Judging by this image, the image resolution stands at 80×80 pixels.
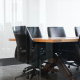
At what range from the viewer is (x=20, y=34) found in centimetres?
226

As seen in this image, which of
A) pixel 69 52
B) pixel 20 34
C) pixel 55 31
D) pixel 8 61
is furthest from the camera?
pixel 55 31

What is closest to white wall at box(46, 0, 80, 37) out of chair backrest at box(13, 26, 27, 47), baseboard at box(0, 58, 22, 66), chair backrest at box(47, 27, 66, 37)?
chair backrest at box(47, 27, 66, 37)

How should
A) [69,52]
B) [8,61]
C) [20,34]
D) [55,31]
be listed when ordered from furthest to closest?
1. [55,31]
2. [69,52]
3. [20,34]
4. [8,61]

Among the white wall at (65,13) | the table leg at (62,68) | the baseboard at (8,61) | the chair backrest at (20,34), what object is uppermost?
the white wall at (65,13)

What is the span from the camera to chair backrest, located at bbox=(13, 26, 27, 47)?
A: 7.13 ft

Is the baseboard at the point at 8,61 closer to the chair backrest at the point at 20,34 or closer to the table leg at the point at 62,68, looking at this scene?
the chair backrest at the point at 20,34

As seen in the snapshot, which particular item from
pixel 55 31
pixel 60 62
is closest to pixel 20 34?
pixel 60 62

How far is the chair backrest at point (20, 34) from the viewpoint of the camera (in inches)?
85.6

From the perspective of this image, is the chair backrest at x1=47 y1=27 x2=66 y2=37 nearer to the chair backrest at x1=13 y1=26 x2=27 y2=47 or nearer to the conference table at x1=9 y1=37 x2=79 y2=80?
the conference table at x1=9 y1=37 x2=79 y2=80

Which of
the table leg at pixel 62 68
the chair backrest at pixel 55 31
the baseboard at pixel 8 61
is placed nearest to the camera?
the baseboard at pixel 8 61

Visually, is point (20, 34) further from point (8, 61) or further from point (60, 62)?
point (60, 62)

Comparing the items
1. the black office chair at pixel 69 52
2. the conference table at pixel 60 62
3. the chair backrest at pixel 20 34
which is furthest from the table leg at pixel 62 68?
the chair backrest at pixel 20 34

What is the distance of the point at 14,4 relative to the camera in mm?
2160

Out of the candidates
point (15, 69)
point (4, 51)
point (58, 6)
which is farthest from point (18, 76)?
point (58, 6)
